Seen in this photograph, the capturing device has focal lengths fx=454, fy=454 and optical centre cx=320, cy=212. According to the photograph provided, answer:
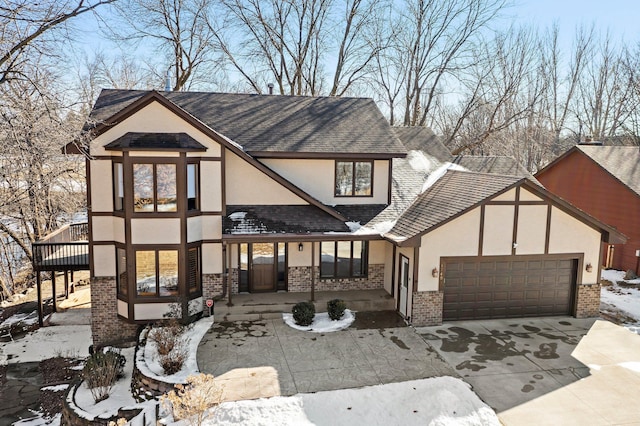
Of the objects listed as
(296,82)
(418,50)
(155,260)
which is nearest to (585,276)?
(155,260)

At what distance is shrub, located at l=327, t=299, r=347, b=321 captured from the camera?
13.7 metres

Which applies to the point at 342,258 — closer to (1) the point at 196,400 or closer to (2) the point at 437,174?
(2) the point at 437,174

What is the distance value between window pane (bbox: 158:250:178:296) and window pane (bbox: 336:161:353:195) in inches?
239

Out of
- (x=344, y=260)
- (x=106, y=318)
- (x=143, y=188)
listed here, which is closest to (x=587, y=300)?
(x=344, y=260)

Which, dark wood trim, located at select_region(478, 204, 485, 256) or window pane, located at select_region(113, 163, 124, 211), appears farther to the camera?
dark wood trim, located at select_region(478, 204, 485, 256)

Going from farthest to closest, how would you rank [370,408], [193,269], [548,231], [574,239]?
[574,239], [193,269], [548,231], [370,408]

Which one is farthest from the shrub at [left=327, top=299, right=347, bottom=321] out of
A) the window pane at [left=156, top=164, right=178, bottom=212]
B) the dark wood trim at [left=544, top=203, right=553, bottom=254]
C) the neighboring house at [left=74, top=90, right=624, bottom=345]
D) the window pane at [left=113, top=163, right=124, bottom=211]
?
the window pane at [left=113, top=163, right=124, bottom=211]

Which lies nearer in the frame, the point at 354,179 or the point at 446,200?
the point at 446,200

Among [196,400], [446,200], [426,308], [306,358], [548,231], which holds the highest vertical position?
[446,200]

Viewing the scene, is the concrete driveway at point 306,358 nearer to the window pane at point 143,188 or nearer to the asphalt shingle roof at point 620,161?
the window pane at point 143,188

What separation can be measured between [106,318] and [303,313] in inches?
240

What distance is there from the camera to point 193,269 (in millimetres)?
13969

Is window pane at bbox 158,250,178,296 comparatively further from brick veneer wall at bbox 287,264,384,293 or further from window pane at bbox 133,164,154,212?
brick veneer wall at bbox 287,264,384,293

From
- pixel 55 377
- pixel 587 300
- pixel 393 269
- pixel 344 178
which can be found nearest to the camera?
pixel 55 377
